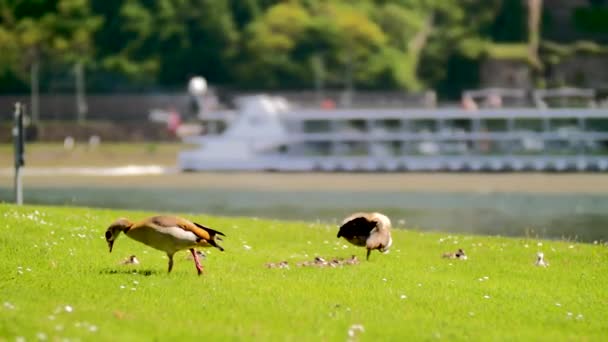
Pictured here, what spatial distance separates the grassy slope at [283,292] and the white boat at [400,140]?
5778cm

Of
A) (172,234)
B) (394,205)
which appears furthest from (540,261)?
(394,205)

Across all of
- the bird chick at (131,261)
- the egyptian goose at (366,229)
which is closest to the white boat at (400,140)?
the egyptian goose at (366,229)

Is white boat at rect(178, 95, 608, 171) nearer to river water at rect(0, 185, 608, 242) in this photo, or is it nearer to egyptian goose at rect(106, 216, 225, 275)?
river water at rect(0, 185, 608, 242)

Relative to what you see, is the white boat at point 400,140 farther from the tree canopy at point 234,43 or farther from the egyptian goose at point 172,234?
the egyptian goose at point 172,234

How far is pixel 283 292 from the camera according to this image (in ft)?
58.1

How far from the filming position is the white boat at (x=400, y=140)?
81.6 m

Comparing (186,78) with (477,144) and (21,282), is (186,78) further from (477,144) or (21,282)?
(21,282)

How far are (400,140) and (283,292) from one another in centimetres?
6604

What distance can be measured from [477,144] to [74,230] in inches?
2460

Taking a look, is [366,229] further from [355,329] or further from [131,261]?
[355,329]

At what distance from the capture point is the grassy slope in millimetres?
15242

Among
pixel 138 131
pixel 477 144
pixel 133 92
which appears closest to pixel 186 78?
pixel 133 92

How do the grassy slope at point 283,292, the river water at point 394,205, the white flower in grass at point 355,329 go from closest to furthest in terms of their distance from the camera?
the white flower in grass at point 355,329 → the grassy slope at point 283,292 → the river water at point 394,205

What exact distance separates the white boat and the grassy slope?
190ft
